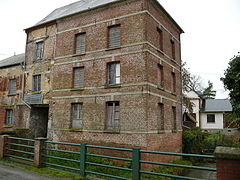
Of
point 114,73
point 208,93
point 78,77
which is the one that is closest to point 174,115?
point 114,73

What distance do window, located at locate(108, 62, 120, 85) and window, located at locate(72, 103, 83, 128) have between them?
2.99m

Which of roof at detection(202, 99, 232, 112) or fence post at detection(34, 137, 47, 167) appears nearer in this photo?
fence post at detection(34, 137, 47, 167)

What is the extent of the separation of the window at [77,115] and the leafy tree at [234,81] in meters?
10.0

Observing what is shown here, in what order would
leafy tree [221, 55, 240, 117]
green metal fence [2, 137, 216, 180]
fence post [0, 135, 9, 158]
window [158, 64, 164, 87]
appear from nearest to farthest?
green metal fence [2, 137, 216, 180] → leafy tree [221, 55, 240, 117] → fence post [0, 135, 9, 158] → window [158, 64, 164, 87]

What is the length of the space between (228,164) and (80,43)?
13.4 metres

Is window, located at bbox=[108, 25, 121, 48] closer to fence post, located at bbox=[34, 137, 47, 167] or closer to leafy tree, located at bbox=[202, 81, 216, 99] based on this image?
fence post, located at bbox=[34, 137, 47, 167]

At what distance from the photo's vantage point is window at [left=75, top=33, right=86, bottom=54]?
1551cm

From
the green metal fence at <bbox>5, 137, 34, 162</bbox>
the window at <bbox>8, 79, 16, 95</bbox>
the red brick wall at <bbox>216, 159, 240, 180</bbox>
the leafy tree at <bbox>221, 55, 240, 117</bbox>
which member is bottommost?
the green metal fence at <bbox>5, 137, 34, 162</bbox>

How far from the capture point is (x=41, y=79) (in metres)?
17.3

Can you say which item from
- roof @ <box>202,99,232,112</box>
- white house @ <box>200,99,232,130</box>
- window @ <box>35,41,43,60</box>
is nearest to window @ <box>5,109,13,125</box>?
window @ <box>35,41,43,60</box>

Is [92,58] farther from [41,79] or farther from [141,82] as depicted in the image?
[41,79]

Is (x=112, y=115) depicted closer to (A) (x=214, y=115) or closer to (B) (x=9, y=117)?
(B) (x=9, y=117)

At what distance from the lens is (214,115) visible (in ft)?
113

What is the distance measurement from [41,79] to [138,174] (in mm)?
13757
